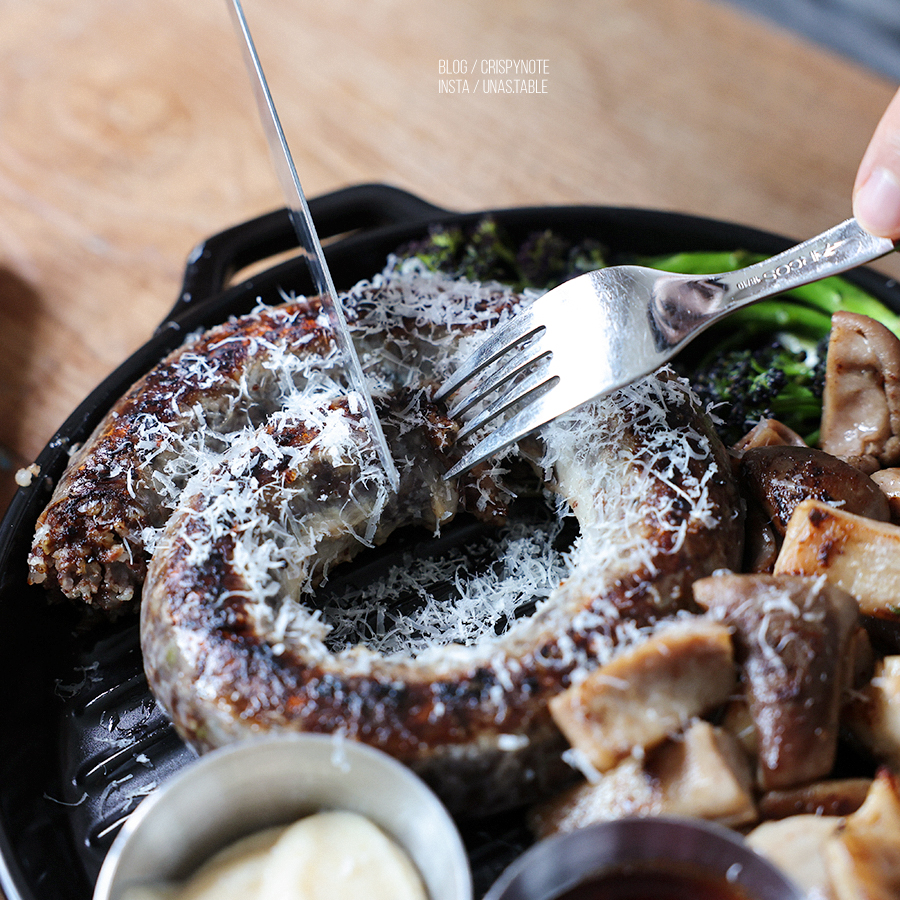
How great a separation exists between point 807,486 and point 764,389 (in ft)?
2.39

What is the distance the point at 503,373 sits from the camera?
265cm

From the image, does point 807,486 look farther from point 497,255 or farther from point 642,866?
point 497,255

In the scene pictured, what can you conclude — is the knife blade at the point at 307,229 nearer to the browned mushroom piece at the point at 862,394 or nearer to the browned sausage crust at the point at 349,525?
the browned sausage crust at the point at 349,525

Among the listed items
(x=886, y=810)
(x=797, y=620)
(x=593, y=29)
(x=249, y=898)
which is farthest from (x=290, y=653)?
(x=593, y=29)

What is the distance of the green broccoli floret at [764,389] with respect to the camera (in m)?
3.28

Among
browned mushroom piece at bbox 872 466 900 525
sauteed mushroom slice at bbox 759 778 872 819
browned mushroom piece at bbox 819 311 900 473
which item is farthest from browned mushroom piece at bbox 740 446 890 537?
sauteed mushroom slice at bbox 759 778 872 819

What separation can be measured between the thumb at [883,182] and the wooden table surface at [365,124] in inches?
88.2

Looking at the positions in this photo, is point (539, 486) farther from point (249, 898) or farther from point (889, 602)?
point (249, 898)

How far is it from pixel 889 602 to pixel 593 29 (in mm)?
4024

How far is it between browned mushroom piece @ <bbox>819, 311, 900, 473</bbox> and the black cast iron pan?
565mm

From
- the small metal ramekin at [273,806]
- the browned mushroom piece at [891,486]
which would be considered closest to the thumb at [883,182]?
the browned mushroom piece at [891,486]

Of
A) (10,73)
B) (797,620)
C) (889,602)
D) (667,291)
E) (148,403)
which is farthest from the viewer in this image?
(10,73)

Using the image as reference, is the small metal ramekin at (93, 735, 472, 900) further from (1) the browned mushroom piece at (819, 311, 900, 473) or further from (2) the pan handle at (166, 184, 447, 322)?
(2) the pan handle at (166, 184, 447, 322)

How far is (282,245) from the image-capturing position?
3.79 meters
